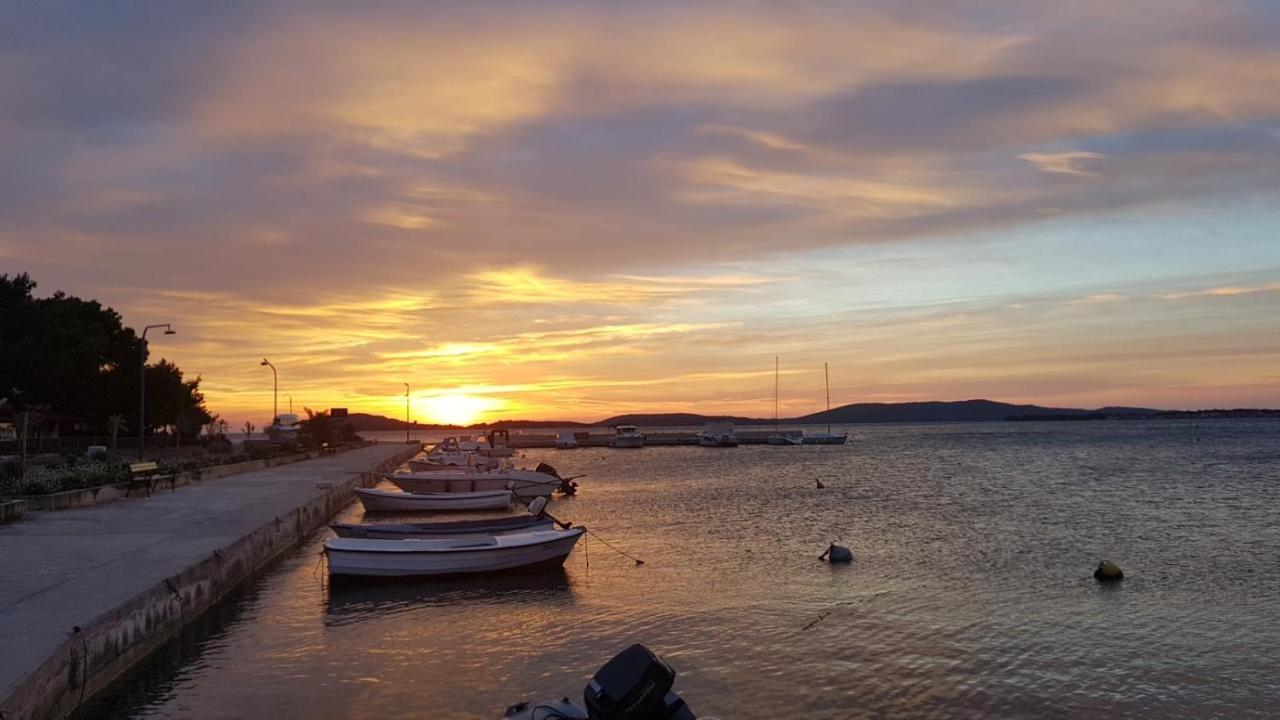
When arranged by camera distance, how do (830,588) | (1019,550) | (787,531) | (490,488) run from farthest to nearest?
(490,488) < (787,531) < (1019,550) < (830,588)

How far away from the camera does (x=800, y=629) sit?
1794cm

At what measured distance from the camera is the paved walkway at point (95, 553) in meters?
11.6

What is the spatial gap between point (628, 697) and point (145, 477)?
27.4m

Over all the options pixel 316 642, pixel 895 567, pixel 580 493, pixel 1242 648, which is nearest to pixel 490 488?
pixel 580 493

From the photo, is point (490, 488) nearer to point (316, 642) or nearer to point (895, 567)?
point (895, 567)

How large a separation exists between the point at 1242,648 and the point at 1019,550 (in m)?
12.3

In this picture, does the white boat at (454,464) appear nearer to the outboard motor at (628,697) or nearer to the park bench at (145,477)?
the park bench at (145,477)

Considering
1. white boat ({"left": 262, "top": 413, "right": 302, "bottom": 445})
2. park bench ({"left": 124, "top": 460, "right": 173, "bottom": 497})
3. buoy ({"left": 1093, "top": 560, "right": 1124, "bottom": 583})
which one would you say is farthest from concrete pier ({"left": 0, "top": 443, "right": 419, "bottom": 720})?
white boat ({"left": 262, "top": 413, "right": 302, "bottom": 445})

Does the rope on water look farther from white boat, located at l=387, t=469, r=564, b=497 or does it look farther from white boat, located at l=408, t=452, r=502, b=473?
white boat, located at l=408, t=452, r=502, b=473

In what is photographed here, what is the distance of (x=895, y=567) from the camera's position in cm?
2575

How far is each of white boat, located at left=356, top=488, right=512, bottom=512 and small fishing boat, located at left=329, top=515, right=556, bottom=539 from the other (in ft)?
45.8

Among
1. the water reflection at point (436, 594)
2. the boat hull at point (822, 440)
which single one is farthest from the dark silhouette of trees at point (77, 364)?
the boat hull at point (822, 440)

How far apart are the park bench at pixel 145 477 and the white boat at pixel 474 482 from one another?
14.4 metres

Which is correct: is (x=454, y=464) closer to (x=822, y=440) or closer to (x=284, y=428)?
(x=284, y=428)
